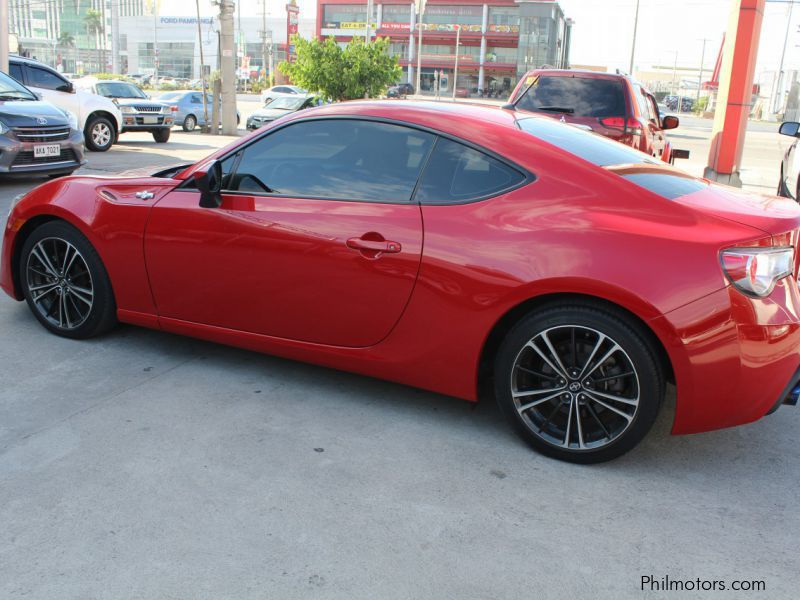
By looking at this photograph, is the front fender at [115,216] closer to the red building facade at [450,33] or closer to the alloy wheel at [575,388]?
the alloy wheel at [575,388]

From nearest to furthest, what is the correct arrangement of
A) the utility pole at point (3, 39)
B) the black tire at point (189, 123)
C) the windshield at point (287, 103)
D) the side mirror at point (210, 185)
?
the side mirror at point (210, 185)
the utility pole at point (3, 39)
the windshield at point (287, 103)
the black tire at point (189, 123)

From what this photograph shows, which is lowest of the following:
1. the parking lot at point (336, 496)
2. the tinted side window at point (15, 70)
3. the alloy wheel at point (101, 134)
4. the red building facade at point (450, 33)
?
the parking lot at point (336, 496)

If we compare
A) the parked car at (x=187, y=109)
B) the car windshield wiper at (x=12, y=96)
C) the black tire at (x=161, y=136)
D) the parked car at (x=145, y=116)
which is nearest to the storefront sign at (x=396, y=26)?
the parked car at (x=187, y=109)

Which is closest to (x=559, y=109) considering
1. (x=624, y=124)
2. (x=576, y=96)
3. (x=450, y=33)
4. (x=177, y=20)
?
(x=576, y=96)

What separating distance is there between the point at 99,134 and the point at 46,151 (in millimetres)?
5996

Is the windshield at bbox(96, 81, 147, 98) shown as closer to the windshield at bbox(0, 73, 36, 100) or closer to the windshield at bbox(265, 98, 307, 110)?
the windshield at bbox(265, 98, 307, 110)

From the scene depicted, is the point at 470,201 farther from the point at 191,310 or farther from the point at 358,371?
the point at 191,310

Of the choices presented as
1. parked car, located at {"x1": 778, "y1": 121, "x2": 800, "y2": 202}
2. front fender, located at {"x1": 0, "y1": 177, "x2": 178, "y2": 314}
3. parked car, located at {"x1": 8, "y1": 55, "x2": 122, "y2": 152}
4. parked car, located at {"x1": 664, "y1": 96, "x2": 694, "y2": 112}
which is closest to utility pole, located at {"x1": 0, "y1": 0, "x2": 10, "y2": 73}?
parked car, located at {"x1": 8, "y1": 55, "x2": 122, "y2": 152}

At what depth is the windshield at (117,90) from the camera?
19.8 meters

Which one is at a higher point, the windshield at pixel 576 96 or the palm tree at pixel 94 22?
the palm tree at pixel 94 22

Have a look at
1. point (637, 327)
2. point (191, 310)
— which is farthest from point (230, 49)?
point (637, 327)

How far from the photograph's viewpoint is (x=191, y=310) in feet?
13.6

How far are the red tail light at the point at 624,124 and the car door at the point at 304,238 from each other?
580 cm

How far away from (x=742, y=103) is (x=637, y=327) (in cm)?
1290
